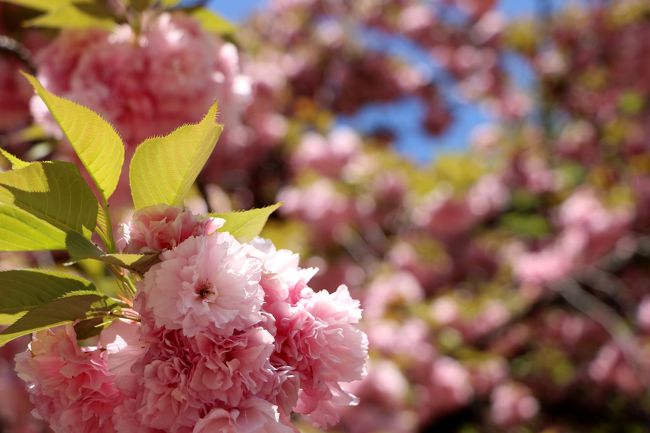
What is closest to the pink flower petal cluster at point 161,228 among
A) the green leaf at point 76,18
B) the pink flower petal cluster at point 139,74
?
the pink flower petal cluster at point 139,74

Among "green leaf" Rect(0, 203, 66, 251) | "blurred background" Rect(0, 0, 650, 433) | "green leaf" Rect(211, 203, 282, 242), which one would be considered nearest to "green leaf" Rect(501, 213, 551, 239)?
"blurred background" Rect(0, 0, 650, 433)

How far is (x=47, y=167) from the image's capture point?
684 mm

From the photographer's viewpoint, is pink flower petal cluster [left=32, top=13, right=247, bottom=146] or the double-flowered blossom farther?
pink flower petal cluster [left=32, top=13, right=247, bottom=146]

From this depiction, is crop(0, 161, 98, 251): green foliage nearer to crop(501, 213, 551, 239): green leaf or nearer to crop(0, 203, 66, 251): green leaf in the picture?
crop(0, 203, 66, 251): green leaf

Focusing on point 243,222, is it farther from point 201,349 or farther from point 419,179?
point 419,179

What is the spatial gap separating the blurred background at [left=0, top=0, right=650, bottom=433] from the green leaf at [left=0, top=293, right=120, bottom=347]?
57 centimetres

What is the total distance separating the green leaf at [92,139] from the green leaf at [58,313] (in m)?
0.12

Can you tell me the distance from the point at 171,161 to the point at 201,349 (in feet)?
0.64

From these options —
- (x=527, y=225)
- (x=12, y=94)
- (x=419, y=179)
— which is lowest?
(x=527, y=225)

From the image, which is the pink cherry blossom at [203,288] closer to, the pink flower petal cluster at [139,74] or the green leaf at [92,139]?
the green leaf at [92,139]

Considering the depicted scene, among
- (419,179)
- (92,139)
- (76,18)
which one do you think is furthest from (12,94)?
(419,179)

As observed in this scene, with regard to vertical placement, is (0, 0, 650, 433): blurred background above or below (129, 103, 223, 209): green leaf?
below

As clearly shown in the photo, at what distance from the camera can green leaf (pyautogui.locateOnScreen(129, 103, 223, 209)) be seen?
2.34 feet

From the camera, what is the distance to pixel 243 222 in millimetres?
734
